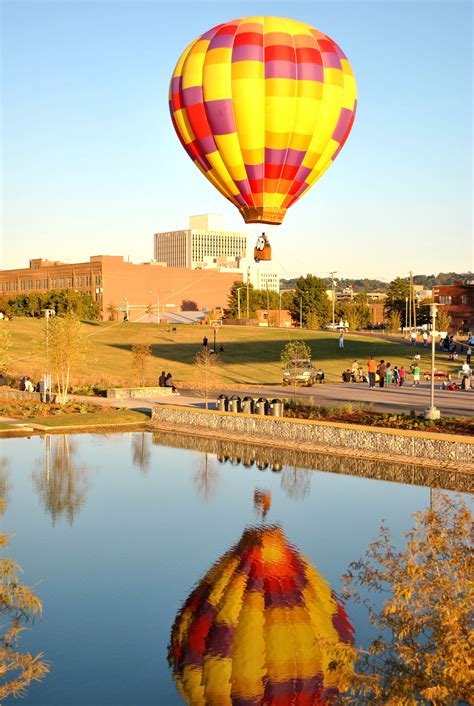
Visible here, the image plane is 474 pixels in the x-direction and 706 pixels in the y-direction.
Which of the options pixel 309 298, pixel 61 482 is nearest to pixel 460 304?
pixel 309 298

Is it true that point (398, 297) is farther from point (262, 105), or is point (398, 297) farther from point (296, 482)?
point (296, 482)

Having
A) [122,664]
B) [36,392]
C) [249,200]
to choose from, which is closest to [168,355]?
[36,392]

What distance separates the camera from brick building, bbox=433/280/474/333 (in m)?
164

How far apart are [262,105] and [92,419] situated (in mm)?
16563

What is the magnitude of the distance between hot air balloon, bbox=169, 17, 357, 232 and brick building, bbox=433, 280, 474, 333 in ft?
412

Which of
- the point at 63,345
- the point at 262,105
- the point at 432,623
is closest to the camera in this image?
the point at 432,623

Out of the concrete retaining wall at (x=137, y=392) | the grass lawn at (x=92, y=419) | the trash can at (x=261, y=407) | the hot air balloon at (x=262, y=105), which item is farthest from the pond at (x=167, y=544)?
the concrete retaining wall at (x=137, y=392)

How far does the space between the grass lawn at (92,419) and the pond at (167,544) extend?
4.37 metres

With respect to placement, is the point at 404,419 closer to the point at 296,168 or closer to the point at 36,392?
the point at 296,168

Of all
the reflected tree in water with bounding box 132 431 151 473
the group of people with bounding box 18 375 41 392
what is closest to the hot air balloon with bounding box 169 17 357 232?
the reflected tree in water with bounding box 132 431 151 473

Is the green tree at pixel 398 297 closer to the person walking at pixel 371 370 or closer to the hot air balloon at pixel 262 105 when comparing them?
the person walking at pixel 371 370

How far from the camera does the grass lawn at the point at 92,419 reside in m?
40.6

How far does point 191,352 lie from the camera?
→ 78.6 m

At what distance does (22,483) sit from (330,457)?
36.0ft
